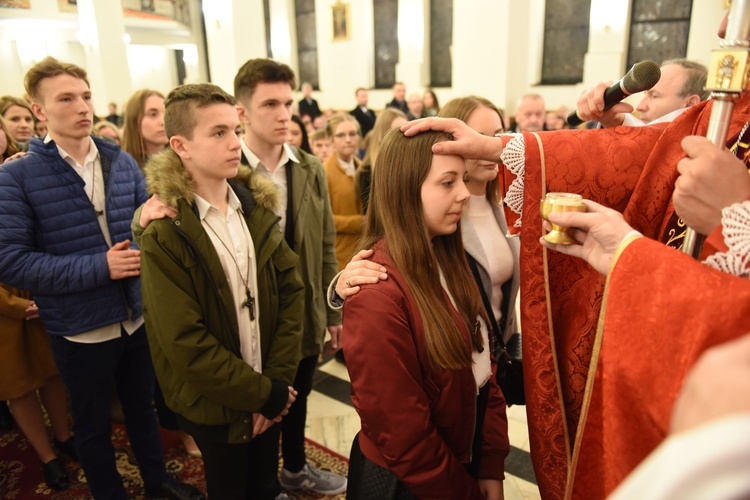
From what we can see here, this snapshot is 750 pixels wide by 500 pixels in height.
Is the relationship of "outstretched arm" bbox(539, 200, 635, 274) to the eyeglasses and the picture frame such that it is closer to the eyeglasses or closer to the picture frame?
the eyeglasses

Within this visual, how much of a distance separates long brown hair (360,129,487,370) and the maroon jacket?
0.03 m

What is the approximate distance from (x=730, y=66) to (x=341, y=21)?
1347 cm

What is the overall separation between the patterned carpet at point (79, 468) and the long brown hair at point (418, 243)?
1.54 m

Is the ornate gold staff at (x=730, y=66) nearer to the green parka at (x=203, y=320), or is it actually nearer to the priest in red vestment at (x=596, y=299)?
the priest in red vestment at (x=596, y=299)

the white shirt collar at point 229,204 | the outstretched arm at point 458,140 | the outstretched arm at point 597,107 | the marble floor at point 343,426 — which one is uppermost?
the outstretched arm at point 597,107

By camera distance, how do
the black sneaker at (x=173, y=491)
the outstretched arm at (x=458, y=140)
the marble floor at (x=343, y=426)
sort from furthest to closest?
the marble floor at (x=343, y=426) → the black sneaker at (x=173, y=491) → the outstretched arm at (x=458, y=140)

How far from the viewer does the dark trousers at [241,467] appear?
1.91m

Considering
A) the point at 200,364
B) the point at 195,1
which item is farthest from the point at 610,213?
the point at 195,1

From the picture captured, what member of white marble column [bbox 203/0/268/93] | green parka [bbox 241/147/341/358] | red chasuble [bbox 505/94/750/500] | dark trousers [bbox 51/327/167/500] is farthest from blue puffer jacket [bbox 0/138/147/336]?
white marble column [bbox 203/0/268/93]

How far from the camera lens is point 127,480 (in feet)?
8.70

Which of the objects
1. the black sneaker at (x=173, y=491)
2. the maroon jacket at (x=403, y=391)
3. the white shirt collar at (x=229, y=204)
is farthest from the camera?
the black sneaker at (x=173, y=491)

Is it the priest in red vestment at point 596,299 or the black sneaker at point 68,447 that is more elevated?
the priest in red vestment at point 596,299

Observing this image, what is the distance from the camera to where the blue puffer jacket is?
2055 millimetres

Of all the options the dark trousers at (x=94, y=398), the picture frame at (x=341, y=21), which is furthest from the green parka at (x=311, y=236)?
the picture frame at (x=341, y=21)
